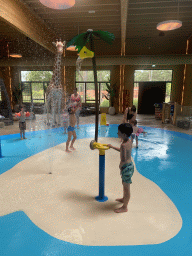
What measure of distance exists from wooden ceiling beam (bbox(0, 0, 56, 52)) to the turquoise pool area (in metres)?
3.36

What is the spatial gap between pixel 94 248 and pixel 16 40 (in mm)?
11773

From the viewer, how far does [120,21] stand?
8.00 metres

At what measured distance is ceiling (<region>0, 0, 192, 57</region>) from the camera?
6439 mm

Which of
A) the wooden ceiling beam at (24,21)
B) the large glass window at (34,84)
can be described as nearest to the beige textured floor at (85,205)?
the wooden ceiling beam at (24,21)

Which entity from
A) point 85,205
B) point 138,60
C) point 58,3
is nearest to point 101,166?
point 85,205

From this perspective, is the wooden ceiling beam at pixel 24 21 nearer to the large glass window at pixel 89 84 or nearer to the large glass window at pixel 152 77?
the large glass window at pixel 89 84

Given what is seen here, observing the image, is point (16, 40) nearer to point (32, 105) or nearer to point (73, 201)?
point (32, 105)

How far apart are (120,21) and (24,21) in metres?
4.10

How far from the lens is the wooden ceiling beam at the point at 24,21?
192 inches

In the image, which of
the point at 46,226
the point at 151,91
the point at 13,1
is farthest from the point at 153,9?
the point at 46,226

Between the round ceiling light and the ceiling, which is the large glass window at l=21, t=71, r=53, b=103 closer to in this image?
the ceiling

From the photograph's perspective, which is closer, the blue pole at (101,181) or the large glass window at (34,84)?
the blue pole at (101,181)

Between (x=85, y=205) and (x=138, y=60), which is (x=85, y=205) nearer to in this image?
(x=85, y=205)

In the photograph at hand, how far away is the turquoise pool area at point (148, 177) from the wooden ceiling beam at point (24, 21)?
11.0ft
